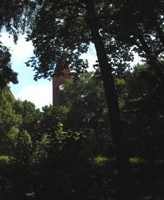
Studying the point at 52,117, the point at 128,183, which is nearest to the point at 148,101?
the point at 128,183

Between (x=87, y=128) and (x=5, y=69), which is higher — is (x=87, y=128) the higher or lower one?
the lower one

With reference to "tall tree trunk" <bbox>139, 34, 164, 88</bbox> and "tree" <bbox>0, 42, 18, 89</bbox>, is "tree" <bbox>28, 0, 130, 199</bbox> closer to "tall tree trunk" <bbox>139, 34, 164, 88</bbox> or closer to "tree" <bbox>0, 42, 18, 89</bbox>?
"tree" <bbox>0, 42, 18, 89</bbox>

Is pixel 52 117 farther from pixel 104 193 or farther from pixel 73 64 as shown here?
pixel 104 193

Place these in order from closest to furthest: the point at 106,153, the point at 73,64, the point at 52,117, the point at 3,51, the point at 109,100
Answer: the point at 109,100 < the point at 3,51 < the point at 73,64 < the point at 106,153 < the point at 52,117

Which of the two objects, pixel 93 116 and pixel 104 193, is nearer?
pixel 104 193

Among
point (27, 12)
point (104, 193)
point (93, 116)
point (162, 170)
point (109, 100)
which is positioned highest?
point (93, 116)

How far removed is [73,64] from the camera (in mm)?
24406

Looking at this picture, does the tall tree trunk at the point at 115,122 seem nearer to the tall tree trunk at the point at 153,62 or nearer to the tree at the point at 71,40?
the tree at the point at 71,40

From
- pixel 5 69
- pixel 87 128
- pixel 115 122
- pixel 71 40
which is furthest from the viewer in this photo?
pixel 71 40

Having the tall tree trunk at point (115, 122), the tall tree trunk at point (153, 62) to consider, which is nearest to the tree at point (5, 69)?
the tall tree trunk at point (115, 122)

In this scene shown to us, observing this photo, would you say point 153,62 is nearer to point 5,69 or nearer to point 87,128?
point 87,128

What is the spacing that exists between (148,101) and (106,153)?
30.0 ft

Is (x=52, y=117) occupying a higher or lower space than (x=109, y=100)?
higher

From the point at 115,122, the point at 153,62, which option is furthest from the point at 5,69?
the point at 153,62
